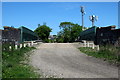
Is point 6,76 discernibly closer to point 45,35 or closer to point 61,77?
point 61,77

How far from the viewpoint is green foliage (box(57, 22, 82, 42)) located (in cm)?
6444

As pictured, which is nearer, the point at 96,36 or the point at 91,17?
the point at 96,36

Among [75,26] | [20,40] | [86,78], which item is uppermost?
[75,26]

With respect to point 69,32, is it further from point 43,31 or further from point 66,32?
point 43,31

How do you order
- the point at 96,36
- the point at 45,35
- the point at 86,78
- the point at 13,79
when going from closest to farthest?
the point at 13,79
the point at 86,78
the point at 96,36
the point at 45,35

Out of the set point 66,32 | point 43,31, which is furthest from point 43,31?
point 66,32

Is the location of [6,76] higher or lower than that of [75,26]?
lower

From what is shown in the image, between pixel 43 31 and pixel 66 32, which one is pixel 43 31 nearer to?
pixel 43 31

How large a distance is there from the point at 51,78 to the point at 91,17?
1635 inches

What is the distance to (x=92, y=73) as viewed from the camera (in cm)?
855

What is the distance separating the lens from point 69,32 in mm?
66312

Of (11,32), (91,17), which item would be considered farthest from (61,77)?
(91,17)

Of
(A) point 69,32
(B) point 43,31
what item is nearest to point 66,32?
(A) point 69,32

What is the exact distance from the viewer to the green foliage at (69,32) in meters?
64.4
